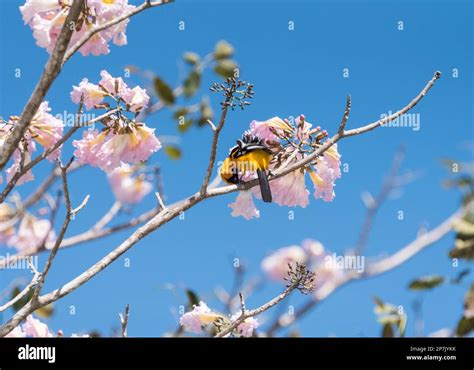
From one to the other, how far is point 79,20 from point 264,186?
951 millimetres

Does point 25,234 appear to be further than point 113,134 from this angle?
Yes

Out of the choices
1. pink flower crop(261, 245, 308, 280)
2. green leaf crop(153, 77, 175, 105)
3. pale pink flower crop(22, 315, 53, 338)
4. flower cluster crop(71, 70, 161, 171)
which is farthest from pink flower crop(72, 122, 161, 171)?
pink flower crop(261, 245, 308, 280)

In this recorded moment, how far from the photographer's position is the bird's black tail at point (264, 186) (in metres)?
2.80

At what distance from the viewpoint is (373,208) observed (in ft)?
14.4

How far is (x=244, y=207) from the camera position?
312cm

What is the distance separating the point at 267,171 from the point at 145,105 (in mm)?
538

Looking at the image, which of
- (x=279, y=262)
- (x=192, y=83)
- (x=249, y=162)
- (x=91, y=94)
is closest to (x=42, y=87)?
(x=91, y=94)

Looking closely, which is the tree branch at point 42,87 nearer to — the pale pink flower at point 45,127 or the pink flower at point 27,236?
the pale pink flower at point 45,127

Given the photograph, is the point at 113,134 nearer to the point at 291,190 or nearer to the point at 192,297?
the point at 291,190

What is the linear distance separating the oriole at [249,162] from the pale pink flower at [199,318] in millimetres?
546

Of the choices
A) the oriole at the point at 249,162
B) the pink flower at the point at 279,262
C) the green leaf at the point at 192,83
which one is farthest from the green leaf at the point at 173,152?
the pink flower at the point at 279,262

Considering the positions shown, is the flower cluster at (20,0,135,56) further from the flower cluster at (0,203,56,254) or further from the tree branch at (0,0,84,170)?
the flower cluster at (0,203,56,254)
